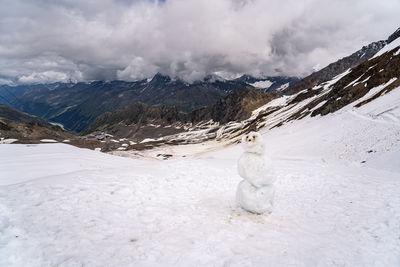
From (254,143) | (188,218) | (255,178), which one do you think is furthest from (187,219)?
(254,143)

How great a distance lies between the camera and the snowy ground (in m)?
6.48

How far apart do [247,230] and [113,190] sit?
7.31m

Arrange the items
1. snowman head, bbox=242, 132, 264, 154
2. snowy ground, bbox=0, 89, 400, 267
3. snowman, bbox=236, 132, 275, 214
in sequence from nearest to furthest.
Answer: snowy ground, bbox=0, 89, 400, 267 → snowman, bbox=236, 132, 275, 214 → snowman head, bbox=242, 132, 264, 154

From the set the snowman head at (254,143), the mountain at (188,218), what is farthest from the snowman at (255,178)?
the mountain at (188,218)

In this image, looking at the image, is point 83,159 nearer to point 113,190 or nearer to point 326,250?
point 113,190

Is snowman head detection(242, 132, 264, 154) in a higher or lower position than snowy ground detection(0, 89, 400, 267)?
higher

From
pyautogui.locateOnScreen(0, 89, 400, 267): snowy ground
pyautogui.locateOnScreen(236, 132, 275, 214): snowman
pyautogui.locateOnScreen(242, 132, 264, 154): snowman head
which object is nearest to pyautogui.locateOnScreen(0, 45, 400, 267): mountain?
pyautogui.locateOnScreen(0, 89, 400, 267): snowy ground

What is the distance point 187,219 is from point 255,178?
360cm

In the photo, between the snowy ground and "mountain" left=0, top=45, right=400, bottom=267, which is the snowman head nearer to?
"mountain" left=0, top=45, right=400, bottom=267

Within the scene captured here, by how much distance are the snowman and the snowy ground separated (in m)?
0.57

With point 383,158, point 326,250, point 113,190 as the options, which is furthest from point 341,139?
point 113,190

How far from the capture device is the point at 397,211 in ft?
30.0

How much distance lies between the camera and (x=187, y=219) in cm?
929

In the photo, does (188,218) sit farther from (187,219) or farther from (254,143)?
(254,143)
